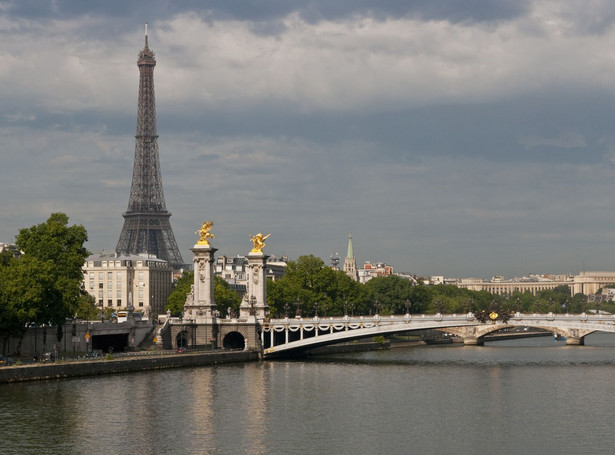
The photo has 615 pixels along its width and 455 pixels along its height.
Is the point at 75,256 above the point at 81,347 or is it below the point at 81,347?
above

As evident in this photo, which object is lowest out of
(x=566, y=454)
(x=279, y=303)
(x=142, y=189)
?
(x=566, y=454)

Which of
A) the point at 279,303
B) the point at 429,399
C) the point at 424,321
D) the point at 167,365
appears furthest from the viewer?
the point at 279,303

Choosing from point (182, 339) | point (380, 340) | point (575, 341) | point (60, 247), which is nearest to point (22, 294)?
point (60, 247)

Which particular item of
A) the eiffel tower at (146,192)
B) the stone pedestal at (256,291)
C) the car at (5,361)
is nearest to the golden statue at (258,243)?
the stone pedestal at (256,291)

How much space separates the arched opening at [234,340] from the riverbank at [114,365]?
458 cm

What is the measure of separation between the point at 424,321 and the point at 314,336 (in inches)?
349

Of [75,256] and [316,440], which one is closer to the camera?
[316,440]

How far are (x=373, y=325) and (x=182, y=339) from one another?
13.8 m

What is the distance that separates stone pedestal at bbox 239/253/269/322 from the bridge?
2.71 metres

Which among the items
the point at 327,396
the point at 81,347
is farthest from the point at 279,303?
the point at 327,396

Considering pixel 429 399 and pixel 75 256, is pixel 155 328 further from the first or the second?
pixel 429 399

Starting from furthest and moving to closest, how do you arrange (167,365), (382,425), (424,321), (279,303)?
(279,303), (424,321), (167,365), (382,425)

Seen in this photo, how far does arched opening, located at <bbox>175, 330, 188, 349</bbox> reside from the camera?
81.1 m

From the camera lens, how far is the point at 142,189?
501 ft
